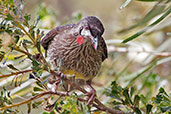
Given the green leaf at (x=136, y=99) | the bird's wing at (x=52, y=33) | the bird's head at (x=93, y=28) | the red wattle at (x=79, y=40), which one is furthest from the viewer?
the bird's wing at (x=52, y=33)

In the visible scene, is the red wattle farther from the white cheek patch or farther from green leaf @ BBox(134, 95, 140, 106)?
green leaf @ BBox(134, 95, 140, 106)

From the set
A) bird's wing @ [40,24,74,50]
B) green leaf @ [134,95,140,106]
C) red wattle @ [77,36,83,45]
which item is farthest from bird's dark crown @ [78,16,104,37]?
bird's wing @ [40,24,74,50]

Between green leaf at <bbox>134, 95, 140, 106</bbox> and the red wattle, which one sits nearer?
green leaf at <bbox>134, 95, 140, 106</bbox>

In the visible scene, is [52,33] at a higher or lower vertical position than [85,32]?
higher

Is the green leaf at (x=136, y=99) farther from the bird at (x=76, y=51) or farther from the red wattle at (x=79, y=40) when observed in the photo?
the red wattle at (x=79, y=40)

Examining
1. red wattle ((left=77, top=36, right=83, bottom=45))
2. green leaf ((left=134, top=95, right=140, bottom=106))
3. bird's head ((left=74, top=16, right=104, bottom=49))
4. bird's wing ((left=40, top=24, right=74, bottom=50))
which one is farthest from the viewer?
bird's wing ((left=40, top=24, right=74, bottom=50))

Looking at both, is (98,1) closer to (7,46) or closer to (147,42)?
(147,42)

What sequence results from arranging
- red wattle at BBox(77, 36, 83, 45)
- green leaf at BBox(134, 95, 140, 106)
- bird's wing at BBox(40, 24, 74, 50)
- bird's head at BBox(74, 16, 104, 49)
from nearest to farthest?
green leaf at BBox(134, 95, 140, 106)
bird's head at BBox(74, 16, 104, 49)
red wattle at BBox(77, 36, 83, 45)
bird's wing at BBox(40, 24, 74, 50)

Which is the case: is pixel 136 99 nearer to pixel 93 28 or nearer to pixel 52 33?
pixel 93 28

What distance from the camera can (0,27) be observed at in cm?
90

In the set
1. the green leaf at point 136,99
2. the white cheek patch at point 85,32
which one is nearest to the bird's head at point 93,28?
the white cheek patch at point 85,32

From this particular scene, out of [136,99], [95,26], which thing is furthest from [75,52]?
[136,99]

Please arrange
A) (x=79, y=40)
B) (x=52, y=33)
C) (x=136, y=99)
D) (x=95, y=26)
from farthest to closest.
Answer: (x=52, y=33)
(x=79, y=40)
(x=95, y=26)
(x=136, y=99)

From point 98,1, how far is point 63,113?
14.6 feet
